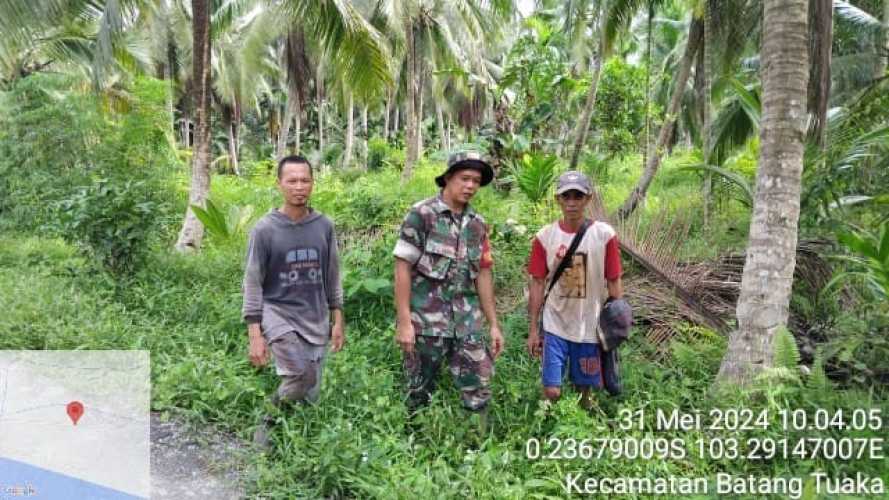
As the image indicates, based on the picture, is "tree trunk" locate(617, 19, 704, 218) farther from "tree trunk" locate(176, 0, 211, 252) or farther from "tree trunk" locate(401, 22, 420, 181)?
"tree trunk" locate(401, 22, 420, 181)

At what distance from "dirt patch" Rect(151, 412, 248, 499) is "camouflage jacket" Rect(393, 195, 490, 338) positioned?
122 centimetres

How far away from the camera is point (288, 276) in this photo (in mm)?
3389

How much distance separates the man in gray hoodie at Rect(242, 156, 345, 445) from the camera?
3.29 m

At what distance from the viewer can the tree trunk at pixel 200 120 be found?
8.03 metres

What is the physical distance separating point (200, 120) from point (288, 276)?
18.5ft

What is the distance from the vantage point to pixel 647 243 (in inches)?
215

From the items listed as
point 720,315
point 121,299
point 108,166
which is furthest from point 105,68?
point 720,315

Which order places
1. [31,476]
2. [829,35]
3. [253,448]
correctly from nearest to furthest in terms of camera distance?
[31,476]
[253,448]
[829,35]

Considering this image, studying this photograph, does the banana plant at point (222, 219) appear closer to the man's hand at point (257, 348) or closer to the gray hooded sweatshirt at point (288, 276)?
the gray hooded sweatshirt at point (288, 276)

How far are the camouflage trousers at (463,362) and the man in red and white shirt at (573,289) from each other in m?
0.38

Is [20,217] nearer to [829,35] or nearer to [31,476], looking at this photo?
[31,476]

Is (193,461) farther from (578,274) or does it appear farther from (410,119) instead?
(410,119)

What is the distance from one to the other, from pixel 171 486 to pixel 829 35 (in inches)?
211

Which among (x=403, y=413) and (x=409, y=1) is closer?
(x=403, y=413)
